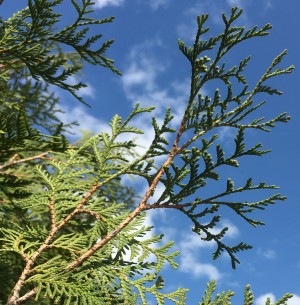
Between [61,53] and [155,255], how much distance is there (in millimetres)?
10493

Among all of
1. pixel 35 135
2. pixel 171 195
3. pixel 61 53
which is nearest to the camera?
pixel 35 135

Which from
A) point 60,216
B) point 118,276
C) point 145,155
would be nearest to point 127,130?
point 145,155

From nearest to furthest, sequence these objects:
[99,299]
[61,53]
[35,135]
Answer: [35,135]
[99,299]
[61,53]

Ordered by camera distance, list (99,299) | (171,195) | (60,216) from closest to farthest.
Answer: (99,299)
(171,195)
(60,216)

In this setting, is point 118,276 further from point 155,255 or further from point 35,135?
point 35,135

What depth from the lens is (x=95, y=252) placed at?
3.86 metres

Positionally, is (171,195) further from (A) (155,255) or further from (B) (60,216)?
(B) (60,216)

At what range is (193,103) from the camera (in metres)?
4.10

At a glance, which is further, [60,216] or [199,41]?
[60,216]

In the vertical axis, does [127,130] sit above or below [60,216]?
above

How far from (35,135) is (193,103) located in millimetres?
1557

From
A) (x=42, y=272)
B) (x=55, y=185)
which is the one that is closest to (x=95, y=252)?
(x=42, y=272)

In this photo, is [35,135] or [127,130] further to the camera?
[127,130]

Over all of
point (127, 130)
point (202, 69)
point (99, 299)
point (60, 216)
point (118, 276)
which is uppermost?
point (202, 69)
